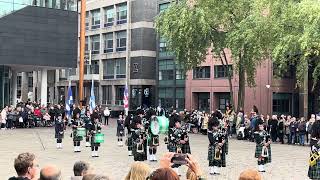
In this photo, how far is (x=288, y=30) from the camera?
1171 inches

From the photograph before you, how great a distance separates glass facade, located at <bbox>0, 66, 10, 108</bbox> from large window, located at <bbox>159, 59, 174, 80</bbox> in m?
20.1

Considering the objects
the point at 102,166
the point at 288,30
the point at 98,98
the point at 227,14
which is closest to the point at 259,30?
the point at 288,30

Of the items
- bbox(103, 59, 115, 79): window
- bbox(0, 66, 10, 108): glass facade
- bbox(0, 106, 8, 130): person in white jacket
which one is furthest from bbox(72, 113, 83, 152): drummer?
bbox(103, 59, 115, 79): window

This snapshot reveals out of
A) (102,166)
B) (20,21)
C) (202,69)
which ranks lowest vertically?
(102,166)

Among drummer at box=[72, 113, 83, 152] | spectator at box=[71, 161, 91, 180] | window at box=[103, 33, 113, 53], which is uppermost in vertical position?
window at box=[103, 33, 113, 53]

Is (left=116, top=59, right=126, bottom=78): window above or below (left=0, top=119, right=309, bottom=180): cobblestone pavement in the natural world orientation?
above

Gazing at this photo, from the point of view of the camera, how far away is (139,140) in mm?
19875

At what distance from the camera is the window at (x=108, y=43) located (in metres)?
67.8

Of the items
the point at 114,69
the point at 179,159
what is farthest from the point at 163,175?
the point at 114,69

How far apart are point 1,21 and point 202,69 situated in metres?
22.5

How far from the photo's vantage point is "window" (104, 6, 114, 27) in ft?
223

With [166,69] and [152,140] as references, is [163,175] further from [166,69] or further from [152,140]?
[166,69]

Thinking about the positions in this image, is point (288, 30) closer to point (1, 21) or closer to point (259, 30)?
point (259, 30)

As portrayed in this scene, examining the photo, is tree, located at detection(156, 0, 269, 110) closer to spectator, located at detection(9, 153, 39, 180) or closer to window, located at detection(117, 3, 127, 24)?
spectator, located at detection(9, 153, 39, 180)
